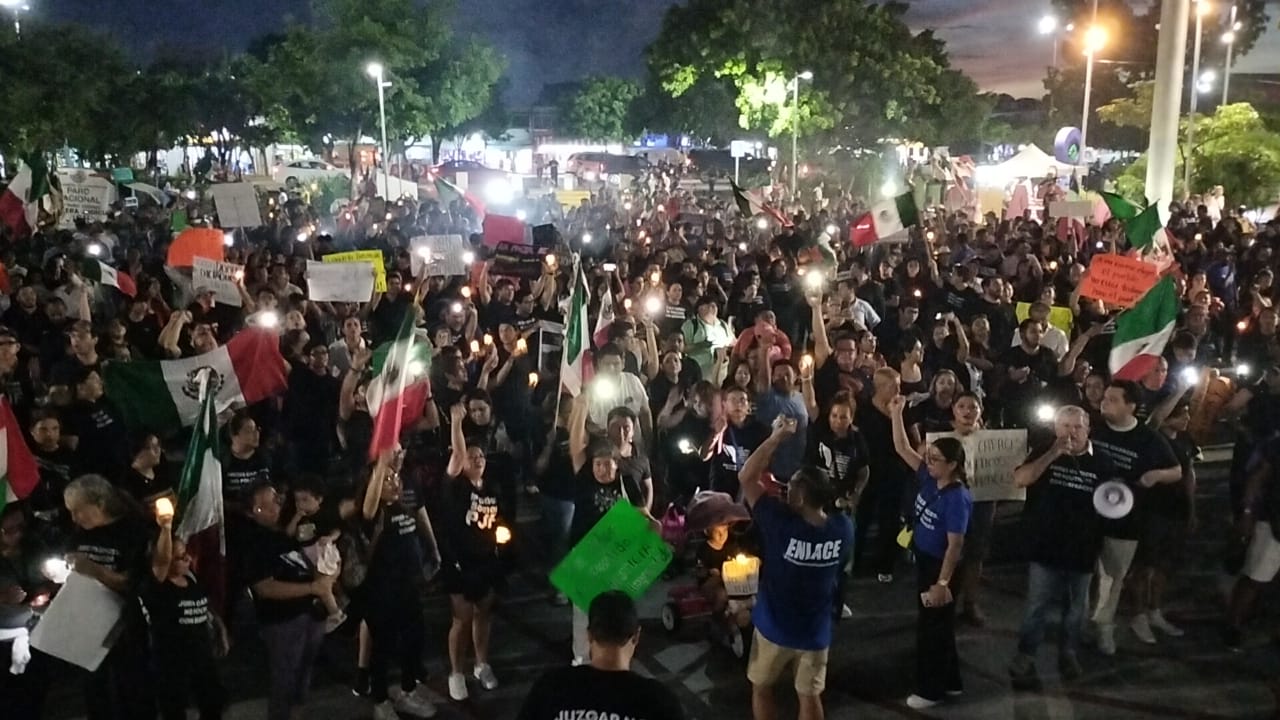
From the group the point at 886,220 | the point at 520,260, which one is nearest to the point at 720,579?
the point at 520,260

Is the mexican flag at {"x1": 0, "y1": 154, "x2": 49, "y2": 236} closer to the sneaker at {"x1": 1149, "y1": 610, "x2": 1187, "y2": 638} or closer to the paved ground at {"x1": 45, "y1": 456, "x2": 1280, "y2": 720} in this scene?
the paved ground at {"x1": 45, "y1": 456, "x2": 1280, "y2": 720}

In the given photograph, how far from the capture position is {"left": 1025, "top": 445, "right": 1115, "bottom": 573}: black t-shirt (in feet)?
21.2

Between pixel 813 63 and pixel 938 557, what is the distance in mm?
37846

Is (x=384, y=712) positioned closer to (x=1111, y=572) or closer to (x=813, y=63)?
(x=1111, y=572)

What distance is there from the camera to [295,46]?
50.4 meters

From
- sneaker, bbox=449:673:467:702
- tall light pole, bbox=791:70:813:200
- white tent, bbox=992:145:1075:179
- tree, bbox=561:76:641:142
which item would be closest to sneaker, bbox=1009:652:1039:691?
sneaker, bbox=449:673:467:702

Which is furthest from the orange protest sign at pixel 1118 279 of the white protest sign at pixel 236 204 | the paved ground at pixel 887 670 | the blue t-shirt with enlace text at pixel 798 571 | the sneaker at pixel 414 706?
the white protest sign at pixel 236 204

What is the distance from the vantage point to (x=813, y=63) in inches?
1645

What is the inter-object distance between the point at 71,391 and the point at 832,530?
5521mm

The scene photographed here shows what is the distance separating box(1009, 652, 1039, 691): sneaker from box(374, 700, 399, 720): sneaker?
3.74 meters

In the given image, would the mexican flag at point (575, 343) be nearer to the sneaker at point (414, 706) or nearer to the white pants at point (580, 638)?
the white pants at point (580, 638)

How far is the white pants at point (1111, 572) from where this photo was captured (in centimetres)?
688

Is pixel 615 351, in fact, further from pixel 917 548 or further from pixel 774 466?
pixel 917 548

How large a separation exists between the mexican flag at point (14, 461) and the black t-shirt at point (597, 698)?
3768 mm
